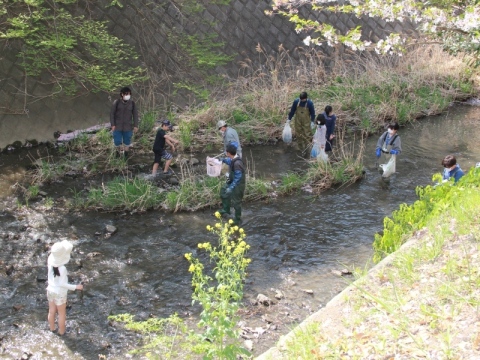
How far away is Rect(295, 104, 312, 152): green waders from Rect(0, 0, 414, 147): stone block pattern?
334 cm

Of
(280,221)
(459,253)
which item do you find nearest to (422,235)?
(459,253)

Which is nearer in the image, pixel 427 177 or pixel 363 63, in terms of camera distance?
pixel 427 177

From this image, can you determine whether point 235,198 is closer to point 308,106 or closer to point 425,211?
point 425,211

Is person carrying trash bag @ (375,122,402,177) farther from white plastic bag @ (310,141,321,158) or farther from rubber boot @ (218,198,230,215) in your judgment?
rubber boot @ (218,198,230,215)

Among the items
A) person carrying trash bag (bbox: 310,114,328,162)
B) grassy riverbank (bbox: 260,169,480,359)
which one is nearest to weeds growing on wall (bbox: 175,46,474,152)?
person carrying trash bag (bbox: 310,114,328,162)

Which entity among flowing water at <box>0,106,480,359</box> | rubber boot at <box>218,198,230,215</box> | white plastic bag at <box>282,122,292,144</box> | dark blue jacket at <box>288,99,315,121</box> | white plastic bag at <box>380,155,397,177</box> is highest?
dark blue jacket at <box>288,99,315,121</box>

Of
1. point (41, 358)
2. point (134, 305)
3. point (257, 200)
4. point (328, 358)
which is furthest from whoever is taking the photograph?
point (257, 200)

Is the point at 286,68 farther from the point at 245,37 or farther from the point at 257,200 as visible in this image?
the point at 257,200

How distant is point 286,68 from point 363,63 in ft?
7.51

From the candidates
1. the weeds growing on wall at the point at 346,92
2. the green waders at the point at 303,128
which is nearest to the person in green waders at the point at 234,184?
the green waders at the point at 303,128

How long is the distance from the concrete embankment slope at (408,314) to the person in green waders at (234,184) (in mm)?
2916

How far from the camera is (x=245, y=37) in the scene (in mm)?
15516

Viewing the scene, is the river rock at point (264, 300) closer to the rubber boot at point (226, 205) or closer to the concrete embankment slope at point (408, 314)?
the concrete embankment slope at point (408, 314)

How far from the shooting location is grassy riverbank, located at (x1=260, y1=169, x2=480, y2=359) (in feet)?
13.9
